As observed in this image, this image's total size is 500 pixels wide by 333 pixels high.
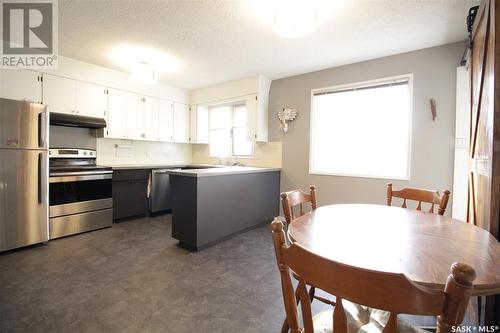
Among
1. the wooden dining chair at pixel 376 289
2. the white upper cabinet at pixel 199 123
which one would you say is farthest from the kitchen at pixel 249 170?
the white upper cabinet at pixel 199 123

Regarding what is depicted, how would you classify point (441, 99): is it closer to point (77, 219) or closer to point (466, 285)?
point (466, 285)

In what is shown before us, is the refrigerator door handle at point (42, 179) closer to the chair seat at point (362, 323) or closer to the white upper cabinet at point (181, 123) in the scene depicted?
the white upper cabinet at point (181, 123)

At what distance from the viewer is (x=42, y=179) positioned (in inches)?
109

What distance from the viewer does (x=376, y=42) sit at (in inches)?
106

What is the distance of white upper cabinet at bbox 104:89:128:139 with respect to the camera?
12.4 ft

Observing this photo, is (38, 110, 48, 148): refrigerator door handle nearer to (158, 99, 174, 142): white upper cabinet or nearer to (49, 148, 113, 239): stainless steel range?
(49, 148, 113, 239): stainless steel range

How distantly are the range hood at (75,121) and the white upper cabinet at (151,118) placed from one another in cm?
76

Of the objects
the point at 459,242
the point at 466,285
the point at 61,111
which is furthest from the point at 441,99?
the point at 61,111

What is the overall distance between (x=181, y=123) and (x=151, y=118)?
2.18 feet

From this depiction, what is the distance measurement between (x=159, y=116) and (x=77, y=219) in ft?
7.07

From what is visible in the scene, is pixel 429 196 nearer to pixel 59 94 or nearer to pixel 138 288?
pixel 138 288

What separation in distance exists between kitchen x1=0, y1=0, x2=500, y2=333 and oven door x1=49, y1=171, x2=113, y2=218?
0.07 feet

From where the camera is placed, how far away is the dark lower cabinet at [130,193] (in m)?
3.70

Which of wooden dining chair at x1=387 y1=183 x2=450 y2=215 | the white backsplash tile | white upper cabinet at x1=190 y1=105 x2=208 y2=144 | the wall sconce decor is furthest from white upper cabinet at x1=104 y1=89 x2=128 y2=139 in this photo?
wooden dining chair at x1=387 y1=183 x2=450 y2=215
